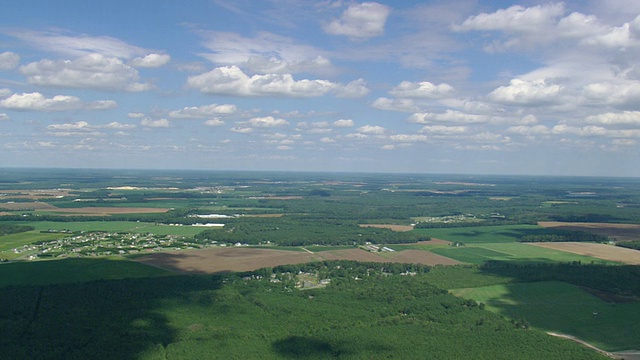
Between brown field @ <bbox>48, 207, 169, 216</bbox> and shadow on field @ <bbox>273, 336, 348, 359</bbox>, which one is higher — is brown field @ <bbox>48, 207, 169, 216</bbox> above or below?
above

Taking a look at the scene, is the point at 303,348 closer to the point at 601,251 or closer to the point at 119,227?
the point at 601,251

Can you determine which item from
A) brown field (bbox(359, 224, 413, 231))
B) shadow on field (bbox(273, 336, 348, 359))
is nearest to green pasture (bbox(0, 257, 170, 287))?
shadow on field (bbox(273, 336, 348, 359))

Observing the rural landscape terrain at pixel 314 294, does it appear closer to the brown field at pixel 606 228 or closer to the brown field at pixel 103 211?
the brown field at pixel 606 228

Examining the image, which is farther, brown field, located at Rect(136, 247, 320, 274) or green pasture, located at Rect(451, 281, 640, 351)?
brown field, located at Rect(136, 247, 320, 274)

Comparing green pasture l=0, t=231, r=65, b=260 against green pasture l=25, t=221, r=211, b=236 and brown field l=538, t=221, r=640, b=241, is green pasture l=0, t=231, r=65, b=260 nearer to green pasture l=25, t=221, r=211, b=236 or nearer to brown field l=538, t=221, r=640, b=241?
green pasture l=25, t=221, r=211, b=236

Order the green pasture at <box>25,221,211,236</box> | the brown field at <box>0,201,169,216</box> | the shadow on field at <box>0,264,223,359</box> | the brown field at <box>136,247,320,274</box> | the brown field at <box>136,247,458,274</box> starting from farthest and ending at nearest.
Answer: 1. the brown field at <box>0,201,169,216</box>
2. the green pasture at <box>25,221,211,236</box>
3. the brown field at <box>136,247,458,274</box>
4. the brown field at <box>136,247,320,274</box>
5. the shadow on field at <box>0,264,223,359</box>

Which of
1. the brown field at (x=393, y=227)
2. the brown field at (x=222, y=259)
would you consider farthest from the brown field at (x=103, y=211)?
the brown field at (x=222, y=259)

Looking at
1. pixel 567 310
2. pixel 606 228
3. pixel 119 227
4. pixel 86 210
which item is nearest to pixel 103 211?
pixel 86 210
